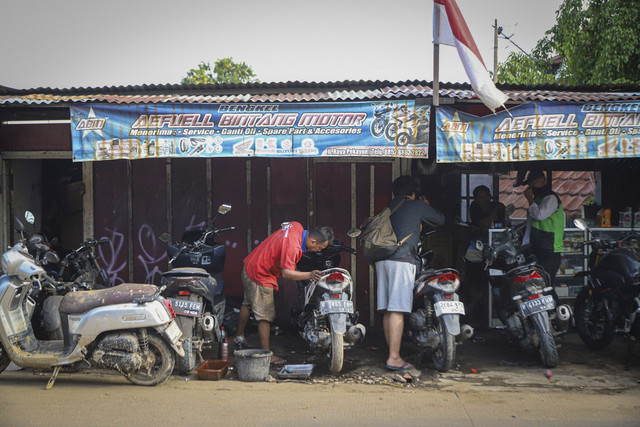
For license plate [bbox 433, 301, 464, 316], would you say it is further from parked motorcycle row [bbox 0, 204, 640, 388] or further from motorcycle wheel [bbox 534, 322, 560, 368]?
motorcycle wheel [bbox 534, 322, 560, 368]

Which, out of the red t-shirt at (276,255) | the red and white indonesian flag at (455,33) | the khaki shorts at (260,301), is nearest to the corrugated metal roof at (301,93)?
the red and white indonesian flag at (455,33)

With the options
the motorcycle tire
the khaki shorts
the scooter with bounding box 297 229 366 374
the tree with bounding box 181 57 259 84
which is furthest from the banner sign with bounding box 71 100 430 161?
the tree with bounding box 181 57 259 84

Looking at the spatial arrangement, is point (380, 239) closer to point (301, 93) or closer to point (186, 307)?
point (186, 307)

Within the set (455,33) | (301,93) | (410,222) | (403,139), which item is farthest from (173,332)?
(455,33)

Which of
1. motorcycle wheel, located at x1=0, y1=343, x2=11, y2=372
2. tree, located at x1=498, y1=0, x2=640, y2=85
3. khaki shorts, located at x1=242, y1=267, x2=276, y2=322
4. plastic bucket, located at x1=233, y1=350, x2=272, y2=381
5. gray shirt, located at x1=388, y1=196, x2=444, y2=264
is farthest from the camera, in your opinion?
tree, located at x1=498, y1=0, x2=640, y2=85

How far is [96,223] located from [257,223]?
2480 millimetres

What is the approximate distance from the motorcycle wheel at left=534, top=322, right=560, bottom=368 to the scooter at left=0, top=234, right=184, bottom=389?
147 inches

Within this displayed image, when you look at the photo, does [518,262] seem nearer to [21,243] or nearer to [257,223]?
[257,223]

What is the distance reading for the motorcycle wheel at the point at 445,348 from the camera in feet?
17.8

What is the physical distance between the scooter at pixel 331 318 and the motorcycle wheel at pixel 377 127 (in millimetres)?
1208

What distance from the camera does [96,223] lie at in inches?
319

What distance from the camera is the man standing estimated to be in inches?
231

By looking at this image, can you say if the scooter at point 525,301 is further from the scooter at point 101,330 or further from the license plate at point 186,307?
the scooter at point 101,330

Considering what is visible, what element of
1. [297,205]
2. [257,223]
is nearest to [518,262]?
[297,205]
